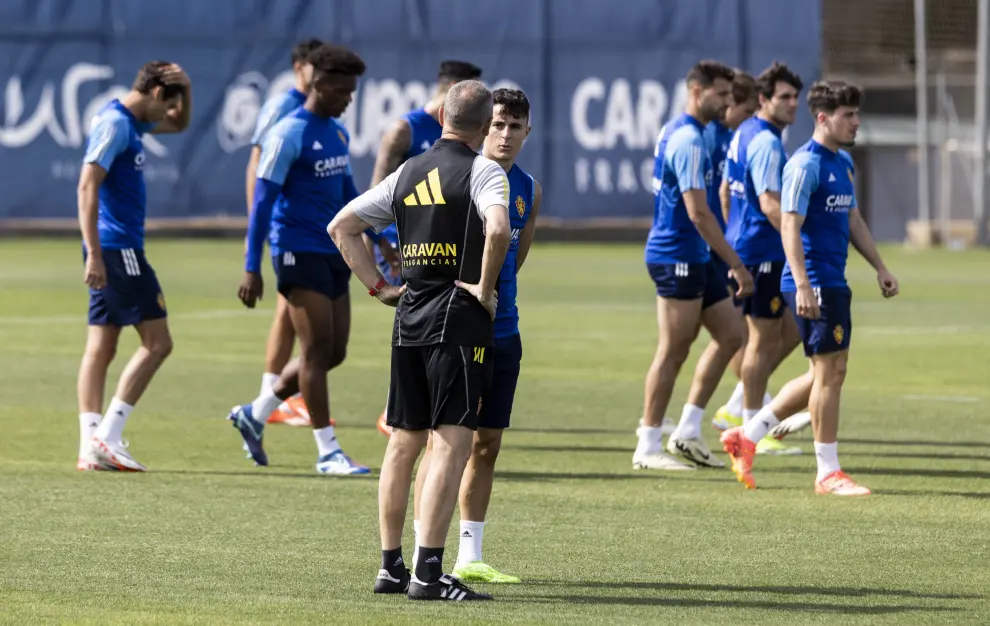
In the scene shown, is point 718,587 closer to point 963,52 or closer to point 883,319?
point 883,319

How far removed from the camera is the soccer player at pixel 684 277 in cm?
1119

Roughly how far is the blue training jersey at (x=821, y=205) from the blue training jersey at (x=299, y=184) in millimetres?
2622

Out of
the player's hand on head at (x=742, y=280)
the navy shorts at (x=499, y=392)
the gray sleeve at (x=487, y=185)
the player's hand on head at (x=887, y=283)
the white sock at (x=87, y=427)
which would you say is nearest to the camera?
the gray sleeve at (x=487, y=185)

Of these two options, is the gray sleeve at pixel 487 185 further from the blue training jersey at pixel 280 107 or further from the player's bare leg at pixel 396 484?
the blue training jersey at pixel 280 107

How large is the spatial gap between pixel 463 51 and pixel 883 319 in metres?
21.9

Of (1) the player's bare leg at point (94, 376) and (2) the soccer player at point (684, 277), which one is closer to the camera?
(1) the player's bare leg at point (94, 376)

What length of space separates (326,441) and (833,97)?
345 centimetres

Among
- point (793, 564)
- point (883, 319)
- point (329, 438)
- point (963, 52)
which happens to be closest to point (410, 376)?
point (793, 564)

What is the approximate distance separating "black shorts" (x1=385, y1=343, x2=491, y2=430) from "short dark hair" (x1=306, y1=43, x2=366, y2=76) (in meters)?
3.72

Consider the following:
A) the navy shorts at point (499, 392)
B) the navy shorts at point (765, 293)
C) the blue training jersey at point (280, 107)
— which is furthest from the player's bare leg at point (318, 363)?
the navy shorts at point (499, 392)

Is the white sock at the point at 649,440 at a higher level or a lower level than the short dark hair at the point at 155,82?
lower

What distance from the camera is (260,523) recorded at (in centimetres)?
886

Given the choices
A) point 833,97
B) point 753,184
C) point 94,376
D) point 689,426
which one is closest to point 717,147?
point 753,184

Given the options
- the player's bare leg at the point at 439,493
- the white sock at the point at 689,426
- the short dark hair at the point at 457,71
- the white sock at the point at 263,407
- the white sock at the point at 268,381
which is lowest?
the white sock at the point at 689,426
